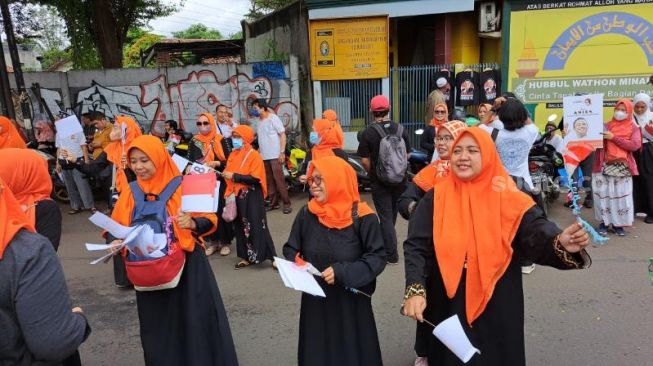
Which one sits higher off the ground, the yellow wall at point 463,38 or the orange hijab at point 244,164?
the yellow wall at point 463,38

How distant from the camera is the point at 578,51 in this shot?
33.6 feet

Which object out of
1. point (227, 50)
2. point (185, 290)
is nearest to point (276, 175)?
point (185, 290)

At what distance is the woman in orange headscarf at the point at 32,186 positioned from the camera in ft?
8.87

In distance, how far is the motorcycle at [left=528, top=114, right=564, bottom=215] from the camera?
682 cm

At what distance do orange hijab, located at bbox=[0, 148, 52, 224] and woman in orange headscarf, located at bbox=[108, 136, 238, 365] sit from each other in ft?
1.43

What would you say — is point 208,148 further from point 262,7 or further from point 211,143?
point 262,7

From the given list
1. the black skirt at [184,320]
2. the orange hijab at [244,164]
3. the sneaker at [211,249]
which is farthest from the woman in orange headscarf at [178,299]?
the sneaker at [211,249]

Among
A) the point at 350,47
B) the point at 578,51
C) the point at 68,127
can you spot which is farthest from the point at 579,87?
the point at 68,127

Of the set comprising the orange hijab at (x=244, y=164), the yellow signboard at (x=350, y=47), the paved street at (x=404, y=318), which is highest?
the yellow signboard at (x=350, y=47)

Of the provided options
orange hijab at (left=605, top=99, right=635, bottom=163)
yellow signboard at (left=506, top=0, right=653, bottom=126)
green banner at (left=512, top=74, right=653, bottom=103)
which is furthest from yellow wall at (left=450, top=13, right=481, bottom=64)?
orange hijab at (left=605, top=99, right=635, bottom=163)

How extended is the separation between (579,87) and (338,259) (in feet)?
31.2

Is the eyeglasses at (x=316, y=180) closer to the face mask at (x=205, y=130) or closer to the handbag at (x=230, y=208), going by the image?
the handbag at (x=230, y=208)

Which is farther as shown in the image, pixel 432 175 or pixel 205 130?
pixel 205 130

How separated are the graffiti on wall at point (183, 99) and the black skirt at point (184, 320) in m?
7.77
